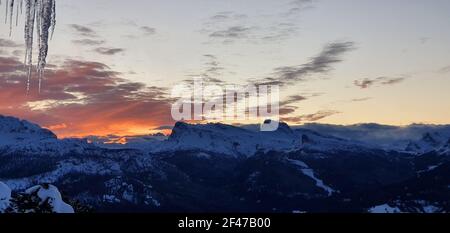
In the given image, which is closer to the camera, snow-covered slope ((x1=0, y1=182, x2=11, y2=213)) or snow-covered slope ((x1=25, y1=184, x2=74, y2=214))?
snow-covered slope ((x1=0, y1=182, x2=11, y2=213))

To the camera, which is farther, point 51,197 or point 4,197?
point 51,197

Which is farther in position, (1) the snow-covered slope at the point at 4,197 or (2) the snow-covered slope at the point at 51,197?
(2) the snow-covered slope at the point at 51,197

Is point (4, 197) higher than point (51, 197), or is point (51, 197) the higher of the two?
point (4, 197)

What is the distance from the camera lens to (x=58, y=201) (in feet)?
282
